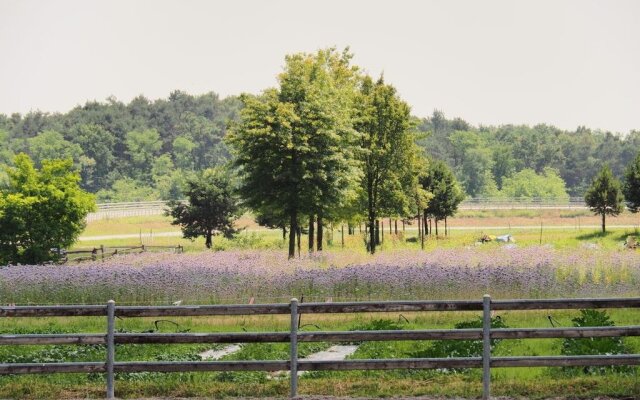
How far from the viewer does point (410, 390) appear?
16.0m

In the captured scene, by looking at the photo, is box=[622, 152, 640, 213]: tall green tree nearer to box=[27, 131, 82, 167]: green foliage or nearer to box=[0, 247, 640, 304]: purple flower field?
box=[0, 247, 640, 304]: purple flower field

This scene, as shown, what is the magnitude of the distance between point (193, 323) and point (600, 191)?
65.4 metres

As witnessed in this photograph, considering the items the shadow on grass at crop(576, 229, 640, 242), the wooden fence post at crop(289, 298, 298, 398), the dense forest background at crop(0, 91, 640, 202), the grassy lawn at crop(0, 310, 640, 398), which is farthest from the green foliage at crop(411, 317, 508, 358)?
the dense forest background at crop(0, 91, 640, 202)

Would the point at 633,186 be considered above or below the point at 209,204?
above

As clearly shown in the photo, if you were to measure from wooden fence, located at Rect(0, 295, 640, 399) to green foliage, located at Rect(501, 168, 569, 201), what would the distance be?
150458mm

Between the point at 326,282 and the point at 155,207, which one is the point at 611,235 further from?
the point at 155,207

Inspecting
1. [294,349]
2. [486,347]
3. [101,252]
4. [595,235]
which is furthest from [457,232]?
[294,349]

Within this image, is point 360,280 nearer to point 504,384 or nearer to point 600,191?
point 504,384

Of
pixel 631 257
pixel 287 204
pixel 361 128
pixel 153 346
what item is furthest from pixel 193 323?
pixel 361 128

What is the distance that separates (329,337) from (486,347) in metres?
2.44

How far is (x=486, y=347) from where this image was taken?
49.0 ft

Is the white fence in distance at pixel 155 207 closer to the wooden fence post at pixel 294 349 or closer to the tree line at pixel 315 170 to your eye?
the tree line at pixel 315 170

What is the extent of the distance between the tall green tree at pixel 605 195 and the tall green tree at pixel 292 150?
41630 millimetres

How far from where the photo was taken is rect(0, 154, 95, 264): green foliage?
50062mm
